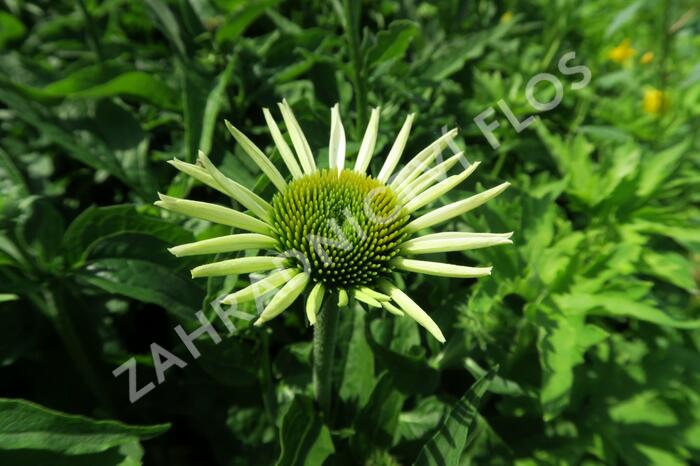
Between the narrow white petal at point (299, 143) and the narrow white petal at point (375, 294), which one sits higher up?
the narrow white petal at point (299, 143)

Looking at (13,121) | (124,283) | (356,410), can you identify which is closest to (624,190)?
(356,410)

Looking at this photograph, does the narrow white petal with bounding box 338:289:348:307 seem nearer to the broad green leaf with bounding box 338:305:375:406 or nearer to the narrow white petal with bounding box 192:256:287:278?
the narrow white petal with bounding box 192:256:287:278

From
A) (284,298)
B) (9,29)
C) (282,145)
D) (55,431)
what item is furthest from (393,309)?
(9,29)

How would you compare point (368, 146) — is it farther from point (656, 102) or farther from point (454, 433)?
point (656, 102)

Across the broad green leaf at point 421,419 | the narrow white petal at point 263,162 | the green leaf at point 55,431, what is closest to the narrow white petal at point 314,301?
the narrow white petal at point 263,162

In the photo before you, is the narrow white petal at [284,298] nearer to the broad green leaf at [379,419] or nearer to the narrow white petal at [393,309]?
the narrow white petal at [393,309]

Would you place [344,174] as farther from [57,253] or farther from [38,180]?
[38,180]
